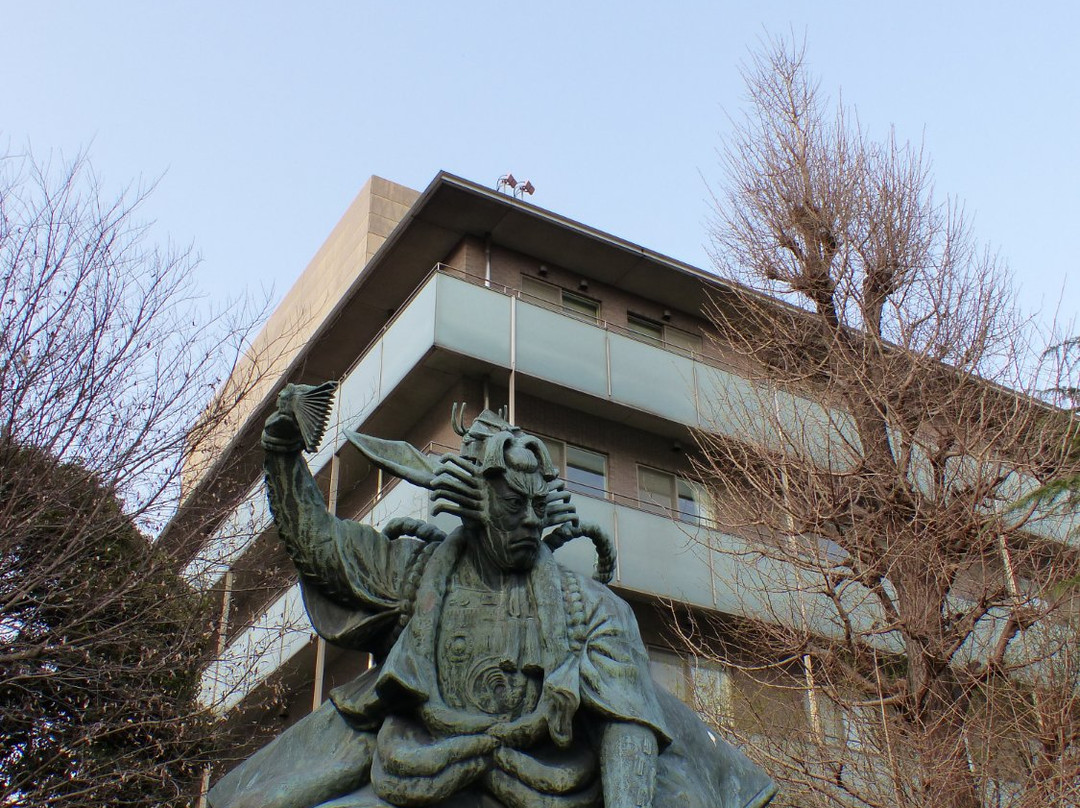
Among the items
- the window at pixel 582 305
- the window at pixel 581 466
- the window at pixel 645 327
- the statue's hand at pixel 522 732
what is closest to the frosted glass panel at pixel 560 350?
the window at pixel 581 466

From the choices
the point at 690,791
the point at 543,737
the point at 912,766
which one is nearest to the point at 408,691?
the point at 543,737

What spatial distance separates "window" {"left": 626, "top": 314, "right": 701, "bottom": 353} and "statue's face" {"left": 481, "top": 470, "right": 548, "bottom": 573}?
17.2 metres

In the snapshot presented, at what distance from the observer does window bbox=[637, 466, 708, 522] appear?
1923 cm

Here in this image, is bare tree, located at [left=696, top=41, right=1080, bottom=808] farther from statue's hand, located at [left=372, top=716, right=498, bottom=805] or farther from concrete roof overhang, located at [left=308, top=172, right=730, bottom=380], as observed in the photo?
statue's hand, located at [left=372, top=716, right=498, bottom=805]

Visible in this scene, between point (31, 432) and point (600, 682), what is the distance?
27.5ft

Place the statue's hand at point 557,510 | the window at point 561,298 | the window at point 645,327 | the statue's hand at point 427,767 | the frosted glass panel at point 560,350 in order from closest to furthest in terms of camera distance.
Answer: the statue's hand at point 427,767, the statue's hand at point 557,510, the frosted glass panel at point 560,350, the window at point 561,298, the window at point 645,327

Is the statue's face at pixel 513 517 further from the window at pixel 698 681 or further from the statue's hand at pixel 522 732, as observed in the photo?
the window at pixel 698 681

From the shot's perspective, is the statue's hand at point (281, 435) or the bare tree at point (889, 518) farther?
the bare tree at point (889, 518)

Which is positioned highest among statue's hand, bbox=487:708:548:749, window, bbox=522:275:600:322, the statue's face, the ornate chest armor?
window, bbox=522:275:600:322

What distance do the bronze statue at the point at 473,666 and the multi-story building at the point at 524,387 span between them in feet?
33.2

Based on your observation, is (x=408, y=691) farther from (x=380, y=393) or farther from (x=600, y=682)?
(x=380, y=393)

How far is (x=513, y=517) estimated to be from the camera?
430 centimetres

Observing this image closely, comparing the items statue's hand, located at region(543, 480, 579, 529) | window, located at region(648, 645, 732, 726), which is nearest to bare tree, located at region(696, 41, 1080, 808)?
window, located at region(648, 645, 732, 726)

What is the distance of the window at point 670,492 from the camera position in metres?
19.2
